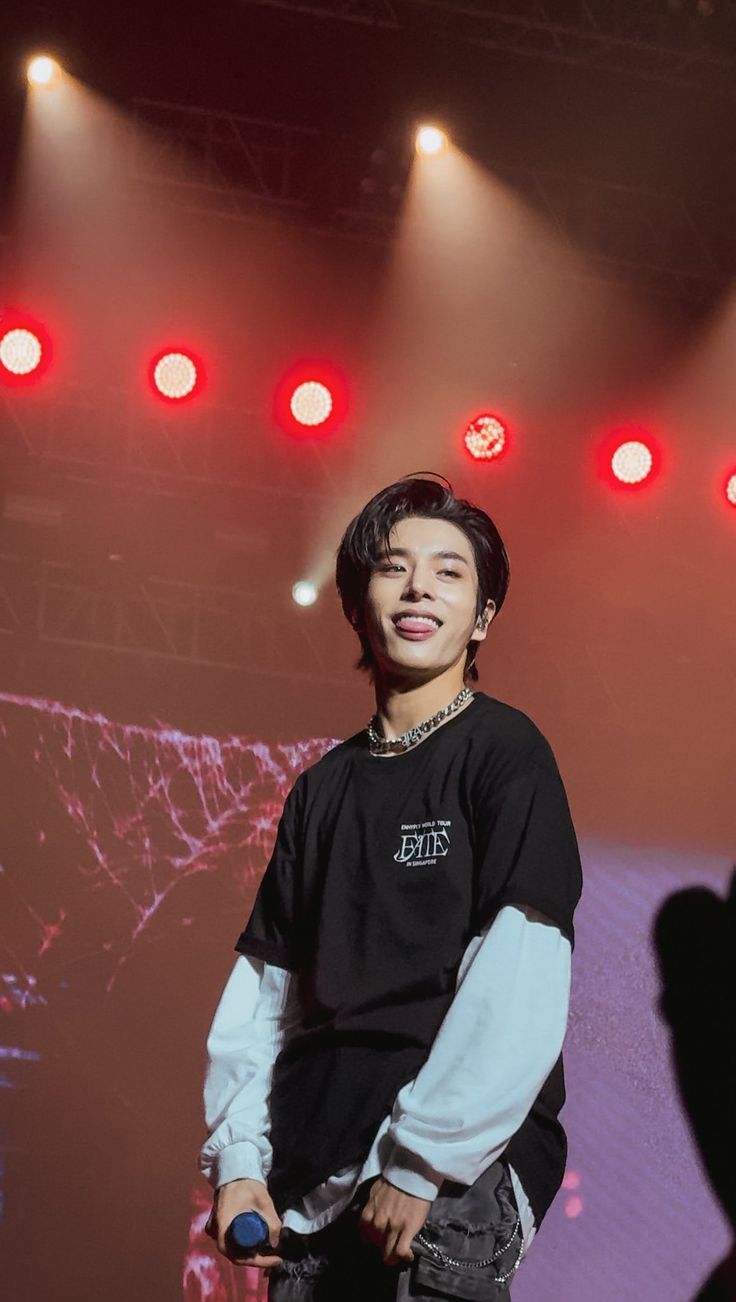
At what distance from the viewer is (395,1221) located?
1.56m

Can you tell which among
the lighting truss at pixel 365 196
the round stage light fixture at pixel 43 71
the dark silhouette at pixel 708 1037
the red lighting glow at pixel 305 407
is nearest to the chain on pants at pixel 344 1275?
the dark silhouette at pixel 708 1037

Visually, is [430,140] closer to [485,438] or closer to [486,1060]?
[485,438]

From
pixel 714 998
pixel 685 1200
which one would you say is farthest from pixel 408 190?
pixel 685 1200

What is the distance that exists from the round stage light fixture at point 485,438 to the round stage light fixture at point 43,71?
5.29 feet

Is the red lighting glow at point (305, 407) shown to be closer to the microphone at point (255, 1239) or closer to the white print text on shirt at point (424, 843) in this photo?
the white print text on shirt at point (424, 843)

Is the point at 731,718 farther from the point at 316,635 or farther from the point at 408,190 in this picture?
the point at 408,190

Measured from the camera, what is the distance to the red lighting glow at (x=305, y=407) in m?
4.55

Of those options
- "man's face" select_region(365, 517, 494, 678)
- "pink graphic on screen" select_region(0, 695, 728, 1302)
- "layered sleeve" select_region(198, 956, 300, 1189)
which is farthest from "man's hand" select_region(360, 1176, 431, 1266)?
"pink graphic on screen" select_region(0, 695, 728, 1302)

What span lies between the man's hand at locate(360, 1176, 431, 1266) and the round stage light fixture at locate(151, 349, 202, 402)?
3.28 metres

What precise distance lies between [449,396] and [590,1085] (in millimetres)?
2024

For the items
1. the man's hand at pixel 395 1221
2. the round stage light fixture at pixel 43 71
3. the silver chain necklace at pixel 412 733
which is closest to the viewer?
the man's hand at pixel 395 1221

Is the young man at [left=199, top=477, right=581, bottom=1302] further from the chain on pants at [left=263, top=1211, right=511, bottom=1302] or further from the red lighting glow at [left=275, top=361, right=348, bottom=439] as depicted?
the red lighting glow at [left=275, top=361, right=348, bottom=439]

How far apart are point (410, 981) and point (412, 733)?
366 mm

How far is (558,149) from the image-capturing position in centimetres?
470
